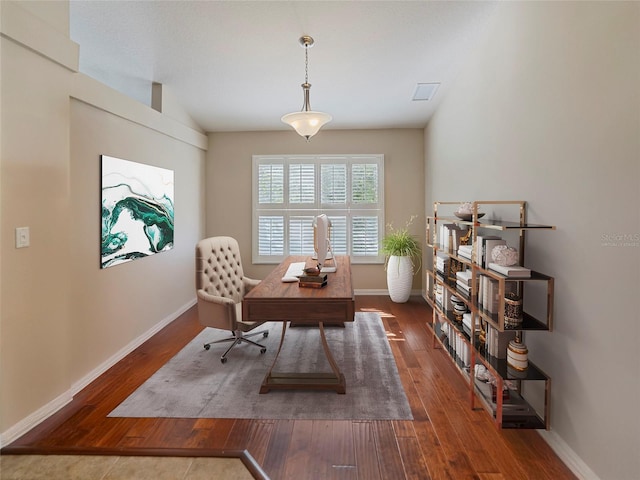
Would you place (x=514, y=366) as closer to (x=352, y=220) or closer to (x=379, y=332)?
(x=379, y=332)

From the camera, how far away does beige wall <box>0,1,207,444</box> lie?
6.72ft

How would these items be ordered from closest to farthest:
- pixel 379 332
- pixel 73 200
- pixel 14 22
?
pixel 14 22 → pixel 73 200 → pixel 379 332

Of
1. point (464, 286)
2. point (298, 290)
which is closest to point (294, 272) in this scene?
point (298, 290)

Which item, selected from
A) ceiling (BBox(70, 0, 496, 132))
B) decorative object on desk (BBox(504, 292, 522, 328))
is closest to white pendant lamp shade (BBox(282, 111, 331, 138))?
ceiling (BBox(70, 0, 496, 132))

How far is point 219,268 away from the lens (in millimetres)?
3459

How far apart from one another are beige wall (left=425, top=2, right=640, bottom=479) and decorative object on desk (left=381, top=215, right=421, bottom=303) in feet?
8.11

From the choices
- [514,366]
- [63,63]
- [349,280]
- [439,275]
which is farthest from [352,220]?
[63,63]

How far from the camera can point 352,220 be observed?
5.53 meters

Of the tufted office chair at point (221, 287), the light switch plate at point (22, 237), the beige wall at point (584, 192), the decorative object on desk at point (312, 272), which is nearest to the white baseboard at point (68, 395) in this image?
the tufted office chair at point (221, 287)

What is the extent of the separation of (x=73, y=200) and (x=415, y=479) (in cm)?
297

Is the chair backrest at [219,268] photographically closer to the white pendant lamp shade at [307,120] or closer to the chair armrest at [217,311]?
the chair armrest at [217,311]

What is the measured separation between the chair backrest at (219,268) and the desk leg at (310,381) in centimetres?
104

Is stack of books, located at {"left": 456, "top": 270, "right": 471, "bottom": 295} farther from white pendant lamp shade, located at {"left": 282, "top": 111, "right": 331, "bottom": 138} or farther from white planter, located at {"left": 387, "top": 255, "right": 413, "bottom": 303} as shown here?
white planter, located at {"left": 387, "top": 255, "right": 413, "bottom": 303}

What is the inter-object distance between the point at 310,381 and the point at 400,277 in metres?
2.67
